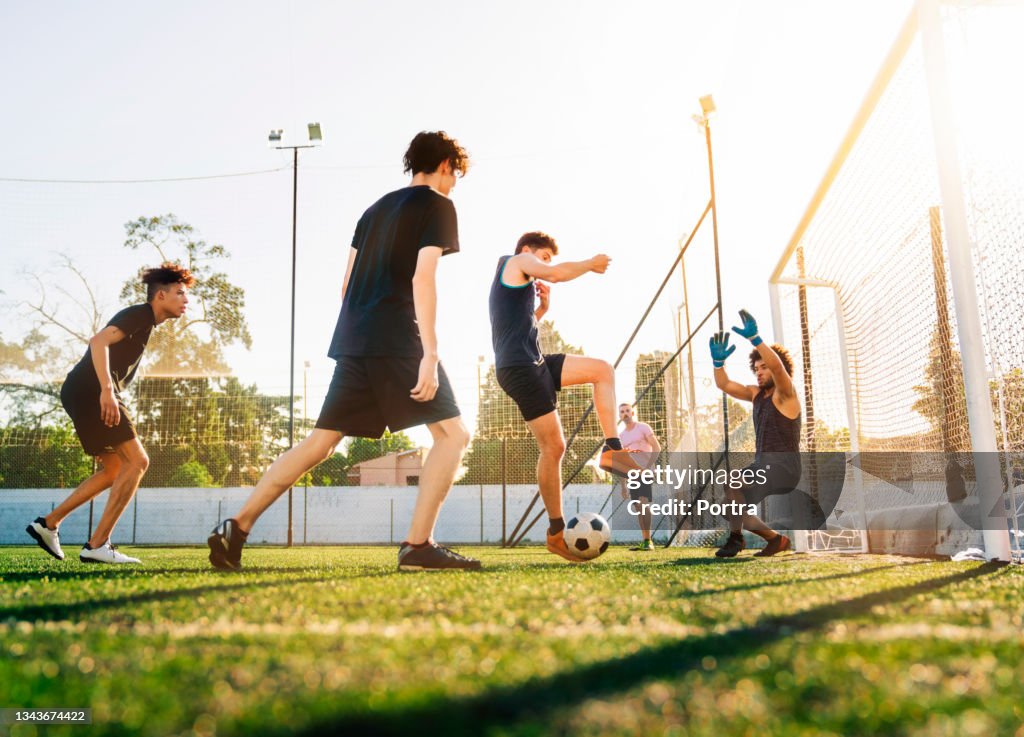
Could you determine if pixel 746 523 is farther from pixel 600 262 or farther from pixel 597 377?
pixel 600 262

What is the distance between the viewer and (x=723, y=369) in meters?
6.66

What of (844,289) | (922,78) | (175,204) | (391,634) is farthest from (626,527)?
(391,634)

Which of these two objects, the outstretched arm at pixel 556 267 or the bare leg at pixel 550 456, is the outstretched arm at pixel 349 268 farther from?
the bare leg at pixel 550 456

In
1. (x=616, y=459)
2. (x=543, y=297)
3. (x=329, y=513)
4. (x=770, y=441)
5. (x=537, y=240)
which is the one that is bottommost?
(x=329, y=513)

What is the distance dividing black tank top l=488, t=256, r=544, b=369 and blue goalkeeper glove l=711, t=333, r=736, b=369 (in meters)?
2.17

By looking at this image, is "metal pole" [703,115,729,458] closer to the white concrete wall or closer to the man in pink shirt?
the man in pink shirt

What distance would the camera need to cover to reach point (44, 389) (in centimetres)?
2294

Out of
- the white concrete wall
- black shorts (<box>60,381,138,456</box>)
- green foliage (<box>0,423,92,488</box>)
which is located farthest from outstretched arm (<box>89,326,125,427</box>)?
green foliage (<box>0,423,92,488</box>)

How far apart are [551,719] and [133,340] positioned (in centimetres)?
481

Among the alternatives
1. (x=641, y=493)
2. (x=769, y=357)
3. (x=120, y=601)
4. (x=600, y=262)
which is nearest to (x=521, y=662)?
(x=120, y=601)

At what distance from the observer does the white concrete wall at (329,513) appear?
2075 centimetres

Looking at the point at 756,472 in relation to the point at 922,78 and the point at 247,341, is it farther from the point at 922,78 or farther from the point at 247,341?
the point at 247,341

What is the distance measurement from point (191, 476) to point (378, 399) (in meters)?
20.6

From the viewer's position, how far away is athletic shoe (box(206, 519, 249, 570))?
3750mm
